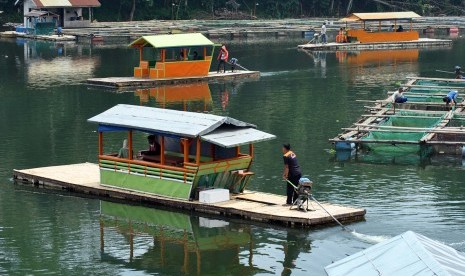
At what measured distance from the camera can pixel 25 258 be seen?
95.4 feet

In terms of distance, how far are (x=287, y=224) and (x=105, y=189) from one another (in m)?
6.94

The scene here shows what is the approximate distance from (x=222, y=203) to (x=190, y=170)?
1359 mm

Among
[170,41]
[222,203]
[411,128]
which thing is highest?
[170,41]

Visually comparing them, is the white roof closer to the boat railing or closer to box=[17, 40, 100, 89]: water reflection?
the boat railing

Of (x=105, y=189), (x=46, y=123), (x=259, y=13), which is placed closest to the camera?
(x=105, y=189)

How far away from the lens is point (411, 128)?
4462 cm

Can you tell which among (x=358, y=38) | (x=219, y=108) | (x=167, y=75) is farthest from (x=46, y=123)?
(x=358, y=38)

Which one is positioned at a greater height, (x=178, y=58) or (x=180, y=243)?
(x=178, y=58)

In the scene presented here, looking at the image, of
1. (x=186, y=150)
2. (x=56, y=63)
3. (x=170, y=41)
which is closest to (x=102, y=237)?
(x=186, y=150)

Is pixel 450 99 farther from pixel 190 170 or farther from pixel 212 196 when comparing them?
pixel 190 170

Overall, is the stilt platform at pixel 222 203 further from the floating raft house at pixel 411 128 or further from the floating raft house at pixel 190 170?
the floating raft house at pixel 411 128

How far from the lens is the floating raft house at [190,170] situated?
3241 centimetres

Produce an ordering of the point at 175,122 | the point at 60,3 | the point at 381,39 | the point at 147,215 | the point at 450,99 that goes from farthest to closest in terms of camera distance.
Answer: the point at 60,3
the point at 381,39
the point at 450,99
the point at 175,122
the point at 147,215

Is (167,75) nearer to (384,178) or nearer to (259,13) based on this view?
(384,178)
